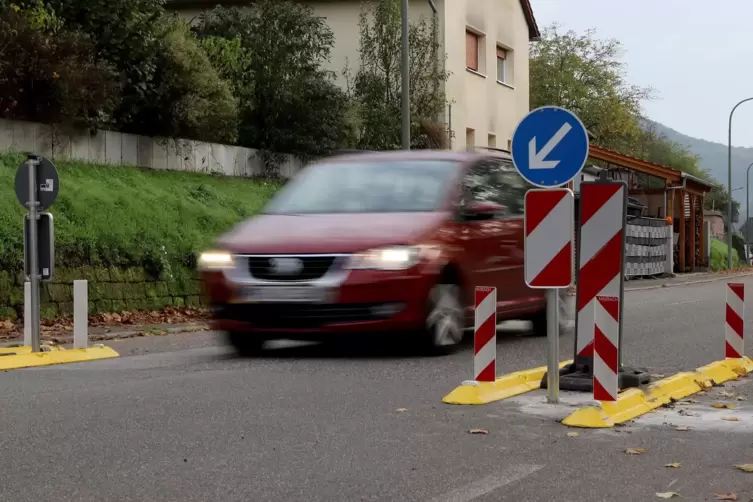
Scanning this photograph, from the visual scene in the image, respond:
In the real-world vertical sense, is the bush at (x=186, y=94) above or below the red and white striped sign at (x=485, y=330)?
above

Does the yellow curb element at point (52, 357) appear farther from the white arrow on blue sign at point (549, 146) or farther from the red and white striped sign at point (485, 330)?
the white arrow on blue sign at point (549, 146)

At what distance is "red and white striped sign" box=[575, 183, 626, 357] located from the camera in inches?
313

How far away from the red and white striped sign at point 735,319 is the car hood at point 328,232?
265 centimetres

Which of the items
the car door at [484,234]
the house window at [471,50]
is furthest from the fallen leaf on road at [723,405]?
the house window at [471,50]

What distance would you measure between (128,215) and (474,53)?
922 inches

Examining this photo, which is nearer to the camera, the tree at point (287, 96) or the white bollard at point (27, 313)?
the white bollard at point (27, 313)

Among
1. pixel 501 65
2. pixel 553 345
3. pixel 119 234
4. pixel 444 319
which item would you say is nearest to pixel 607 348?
pixel 553 345

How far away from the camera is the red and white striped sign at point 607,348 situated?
24.5 feet

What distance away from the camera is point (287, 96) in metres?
28.3

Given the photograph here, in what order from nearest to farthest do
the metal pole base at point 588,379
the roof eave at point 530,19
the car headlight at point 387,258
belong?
1. the metal pole base at point 588,379
2. the car headlight at point 387,258
3. the roof eave at point 530,19

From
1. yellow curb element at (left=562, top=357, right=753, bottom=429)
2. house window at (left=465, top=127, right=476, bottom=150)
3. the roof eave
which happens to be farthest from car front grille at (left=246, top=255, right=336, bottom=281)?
the roof eave

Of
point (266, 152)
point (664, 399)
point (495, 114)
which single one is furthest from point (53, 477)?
point (495, 114)

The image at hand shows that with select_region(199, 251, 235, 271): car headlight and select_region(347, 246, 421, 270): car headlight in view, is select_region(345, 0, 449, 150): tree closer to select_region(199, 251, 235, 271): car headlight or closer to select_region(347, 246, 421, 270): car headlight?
select_region(199, 251, 235, 271): car headlight

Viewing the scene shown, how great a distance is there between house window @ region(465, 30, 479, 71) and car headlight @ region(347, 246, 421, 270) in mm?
29122
